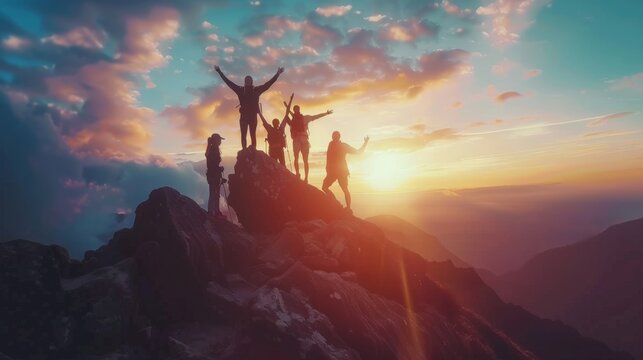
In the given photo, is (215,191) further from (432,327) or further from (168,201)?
(432,327)

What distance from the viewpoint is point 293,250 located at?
63.4 feet

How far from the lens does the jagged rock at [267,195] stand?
24.1m

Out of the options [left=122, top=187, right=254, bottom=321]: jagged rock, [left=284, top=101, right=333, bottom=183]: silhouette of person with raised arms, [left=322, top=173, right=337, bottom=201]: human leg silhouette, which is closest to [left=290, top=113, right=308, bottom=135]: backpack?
[left=284, top=101, right=333, bottom=183]: silhouette of person with raised arms

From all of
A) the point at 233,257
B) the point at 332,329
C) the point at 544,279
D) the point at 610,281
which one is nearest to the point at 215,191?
the point at 233,257

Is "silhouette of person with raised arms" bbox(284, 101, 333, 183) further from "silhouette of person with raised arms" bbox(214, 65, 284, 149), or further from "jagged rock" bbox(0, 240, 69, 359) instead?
"jagged rock" bbox(0, 240, 69, 359)

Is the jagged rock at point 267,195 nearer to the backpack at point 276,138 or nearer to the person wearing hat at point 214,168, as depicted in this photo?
the backpack at point 276,138

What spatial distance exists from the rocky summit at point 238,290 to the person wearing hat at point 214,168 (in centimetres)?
265

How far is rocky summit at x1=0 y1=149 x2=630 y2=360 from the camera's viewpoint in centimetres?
1159

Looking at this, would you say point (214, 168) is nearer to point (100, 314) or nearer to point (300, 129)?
point (300, 129)

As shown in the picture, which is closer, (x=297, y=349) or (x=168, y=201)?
(x=297, y=349)

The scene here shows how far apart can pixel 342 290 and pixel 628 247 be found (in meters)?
211

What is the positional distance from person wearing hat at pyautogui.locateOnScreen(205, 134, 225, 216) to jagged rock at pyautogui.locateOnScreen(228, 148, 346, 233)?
2960 millimetres

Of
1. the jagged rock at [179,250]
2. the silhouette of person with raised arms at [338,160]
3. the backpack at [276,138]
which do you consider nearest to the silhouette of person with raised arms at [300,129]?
the backpack at [276,138]

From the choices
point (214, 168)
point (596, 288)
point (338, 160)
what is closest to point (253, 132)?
point (214, 168)
